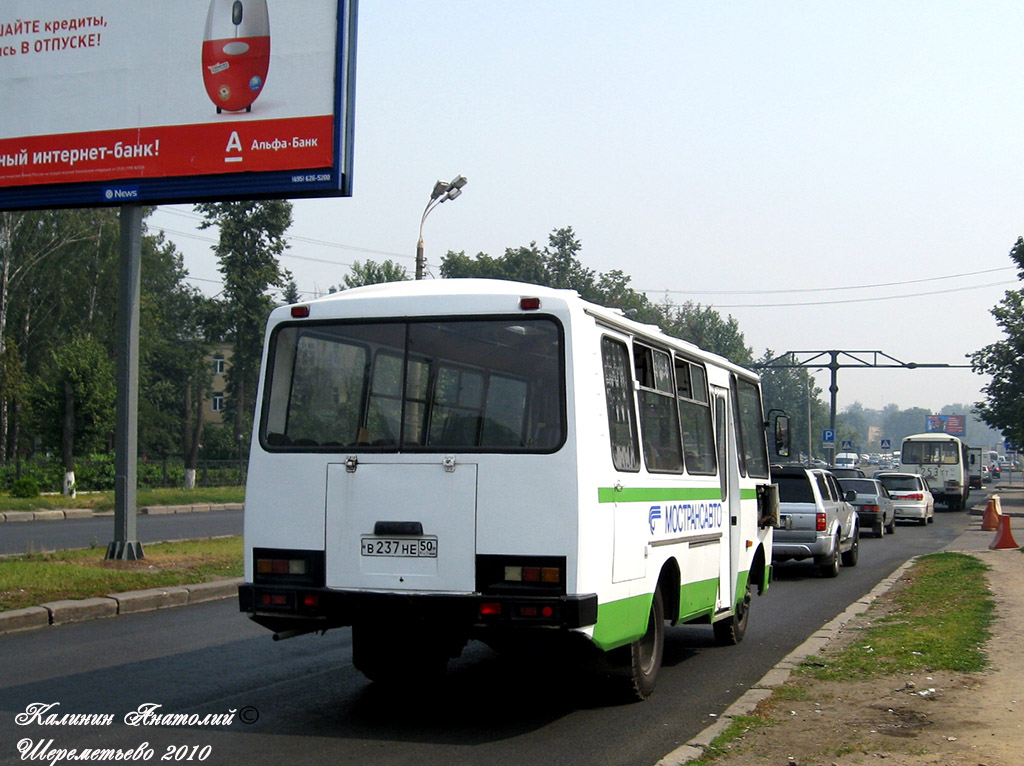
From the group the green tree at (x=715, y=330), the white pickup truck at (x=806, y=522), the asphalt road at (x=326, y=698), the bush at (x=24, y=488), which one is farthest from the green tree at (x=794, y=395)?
the asphalt road at (x=326, y=698)

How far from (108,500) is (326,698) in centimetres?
2782

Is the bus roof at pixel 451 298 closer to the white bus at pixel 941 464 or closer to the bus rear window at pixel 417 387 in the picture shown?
the bus rear window at pixel 417 387

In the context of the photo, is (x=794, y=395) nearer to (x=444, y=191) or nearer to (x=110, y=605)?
(x=444, y=191)

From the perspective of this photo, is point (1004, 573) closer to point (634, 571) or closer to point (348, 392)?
point (634, 571)

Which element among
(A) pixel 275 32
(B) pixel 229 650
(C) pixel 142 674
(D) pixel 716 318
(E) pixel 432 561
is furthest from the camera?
(D) pixel 716 318

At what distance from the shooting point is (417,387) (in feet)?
24.2

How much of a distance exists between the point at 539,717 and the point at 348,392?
97.8 inches

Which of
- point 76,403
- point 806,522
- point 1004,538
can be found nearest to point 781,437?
point 806,522

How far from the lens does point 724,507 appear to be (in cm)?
1033

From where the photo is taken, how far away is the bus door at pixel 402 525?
22.9ft

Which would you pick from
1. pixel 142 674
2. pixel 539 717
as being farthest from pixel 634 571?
pixel 142 674

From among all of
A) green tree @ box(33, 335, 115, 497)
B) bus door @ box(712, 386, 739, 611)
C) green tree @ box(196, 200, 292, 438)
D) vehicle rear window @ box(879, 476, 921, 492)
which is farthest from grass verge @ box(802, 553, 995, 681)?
green tree @ box(196, 200, 292, 438)

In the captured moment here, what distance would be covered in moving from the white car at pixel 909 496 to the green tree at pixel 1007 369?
15006 millimetres

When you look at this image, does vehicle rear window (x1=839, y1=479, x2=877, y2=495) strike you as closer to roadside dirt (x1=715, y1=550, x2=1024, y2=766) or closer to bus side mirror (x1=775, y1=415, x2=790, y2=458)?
bus side mirror (x1=775, y1=415, x2=790, y2=458)
